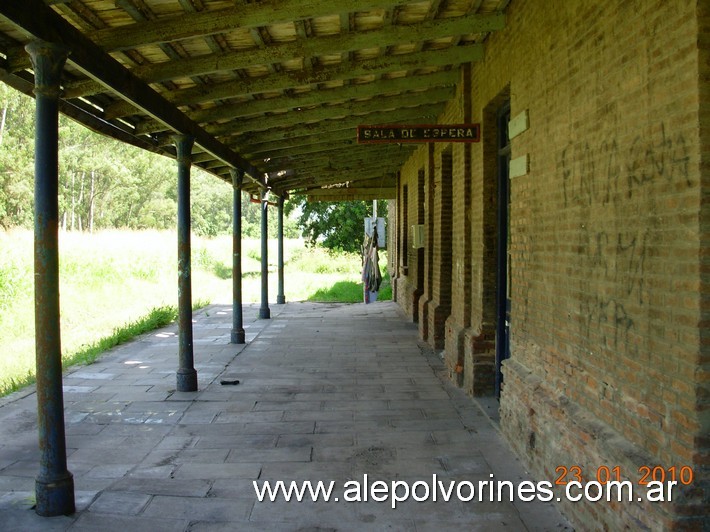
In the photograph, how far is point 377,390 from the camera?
281 inches

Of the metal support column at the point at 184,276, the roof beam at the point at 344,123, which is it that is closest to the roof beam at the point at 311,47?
the metal support column at the point at 184,276

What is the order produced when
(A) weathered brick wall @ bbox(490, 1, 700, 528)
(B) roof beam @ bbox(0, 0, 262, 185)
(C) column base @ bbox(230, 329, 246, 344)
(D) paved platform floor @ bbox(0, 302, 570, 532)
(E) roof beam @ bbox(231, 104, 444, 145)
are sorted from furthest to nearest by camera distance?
(C) column base @ bbox(230, 329, 246, 344), (E) roof beam @ bbox(231, 104, 444, 145), (D) paved platform floor @ bbox(0, 302, 570, 532), (B) roof beam @ bbox(0, 0, 262, 185), (A) weathered brick wall @ bbox(490, 1, 700, 528)

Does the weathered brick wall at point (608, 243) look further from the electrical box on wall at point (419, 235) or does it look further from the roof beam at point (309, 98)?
the electrical box on wall at point (419, 235)

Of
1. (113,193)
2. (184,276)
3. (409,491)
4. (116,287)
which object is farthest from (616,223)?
(113,193)

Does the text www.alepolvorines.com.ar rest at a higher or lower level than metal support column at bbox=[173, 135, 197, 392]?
lower

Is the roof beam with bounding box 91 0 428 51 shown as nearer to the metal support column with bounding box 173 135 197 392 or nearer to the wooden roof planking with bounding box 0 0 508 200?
the wooden roof planking with bounding box 0 0 508 200

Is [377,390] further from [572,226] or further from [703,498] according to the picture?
[703,498]

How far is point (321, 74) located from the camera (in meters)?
6.21

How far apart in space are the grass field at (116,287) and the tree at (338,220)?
80cm

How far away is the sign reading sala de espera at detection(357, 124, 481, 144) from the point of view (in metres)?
5.80

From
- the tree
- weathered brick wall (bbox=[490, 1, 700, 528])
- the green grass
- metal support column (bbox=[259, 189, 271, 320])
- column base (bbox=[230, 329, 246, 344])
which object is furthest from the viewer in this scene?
the tree

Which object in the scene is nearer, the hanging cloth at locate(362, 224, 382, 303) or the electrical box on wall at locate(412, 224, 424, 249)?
the electrical box on wall at locate(412, 224, 424, 249)

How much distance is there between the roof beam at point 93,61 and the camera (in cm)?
358

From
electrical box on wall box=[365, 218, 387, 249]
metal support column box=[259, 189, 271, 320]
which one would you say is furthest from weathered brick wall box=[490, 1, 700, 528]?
electrical box on wall box=[365, 218, 387, 249]
